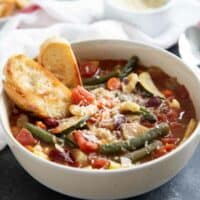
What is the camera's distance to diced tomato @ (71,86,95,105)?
78.7 inches

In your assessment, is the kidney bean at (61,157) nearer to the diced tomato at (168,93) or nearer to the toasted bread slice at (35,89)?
the toasted bread slice at (35,89)

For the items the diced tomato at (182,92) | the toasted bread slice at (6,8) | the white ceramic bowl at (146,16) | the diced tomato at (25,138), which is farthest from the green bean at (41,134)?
the toasted bread slice at (6,8)

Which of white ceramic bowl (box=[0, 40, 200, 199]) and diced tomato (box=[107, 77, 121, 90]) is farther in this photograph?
diced tomato (box=[107, 77, 121, 90])

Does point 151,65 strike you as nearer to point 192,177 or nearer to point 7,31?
point 192,177

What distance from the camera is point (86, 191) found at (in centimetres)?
172

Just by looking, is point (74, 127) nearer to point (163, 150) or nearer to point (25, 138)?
point (25, 138)

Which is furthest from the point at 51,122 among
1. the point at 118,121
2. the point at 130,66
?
the point at 130,66

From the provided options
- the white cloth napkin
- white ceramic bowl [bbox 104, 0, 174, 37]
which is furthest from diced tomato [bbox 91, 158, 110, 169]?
white ceramic bowl [bbox 104, 0, 174, 37]

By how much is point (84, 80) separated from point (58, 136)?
1.10ft

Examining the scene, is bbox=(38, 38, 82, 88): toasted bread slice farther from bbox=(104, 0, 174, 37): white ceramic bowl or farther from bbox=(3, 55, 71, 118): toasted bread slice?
bbox=(104, 0, 174, 37): white ceramic bowl

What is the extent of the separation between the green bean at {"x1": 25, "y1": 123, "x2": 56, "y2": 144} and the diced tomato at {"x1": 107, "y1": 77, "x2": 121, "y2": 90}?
13.6 inches

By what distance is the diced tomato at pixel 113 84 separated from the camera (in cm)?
212

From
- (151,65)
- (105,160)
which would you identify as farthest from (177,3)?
(105,160)

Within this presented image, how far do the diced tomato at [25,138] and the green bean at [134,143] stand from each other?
0.73 ft
